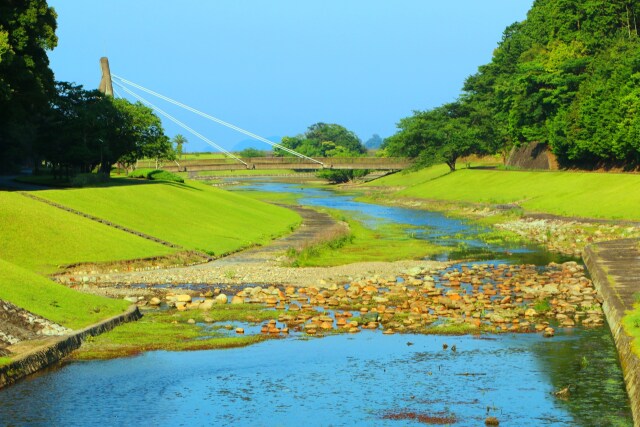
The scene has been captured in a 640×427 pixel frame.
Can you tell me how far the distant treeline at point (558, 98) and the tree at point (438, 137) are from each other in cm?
16

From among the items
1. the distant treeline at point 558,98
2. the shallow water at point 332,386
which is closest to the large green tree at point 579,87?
the distant treeline at point 558,98

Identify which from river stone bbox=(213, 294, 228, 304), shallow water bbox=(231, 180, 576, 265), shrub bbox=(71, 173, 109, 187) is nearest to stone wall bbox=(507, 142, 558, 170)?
shallow water bbox=(231, 180, 576, 265)

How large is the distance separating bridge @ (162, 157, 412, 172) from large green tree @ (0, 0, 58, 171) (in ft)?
295

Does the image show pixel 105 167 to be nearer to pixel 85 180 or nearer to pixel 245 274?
pixel 85 180

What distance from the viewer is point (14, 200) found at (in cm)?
6228

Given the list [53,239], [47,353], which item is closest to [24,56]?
[53,239]

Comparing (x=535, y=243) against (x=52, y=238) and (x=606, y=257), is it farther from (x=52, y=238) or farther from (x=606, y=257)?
(x=52, y=238)

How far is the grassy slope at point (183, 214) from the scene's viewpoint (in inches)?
2712

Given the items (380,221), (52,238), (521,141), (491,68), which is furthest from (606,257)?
(491,68)

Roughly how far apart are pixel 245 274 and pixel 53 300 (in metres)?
16.4

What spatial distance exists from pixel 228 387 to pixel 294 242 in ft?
143

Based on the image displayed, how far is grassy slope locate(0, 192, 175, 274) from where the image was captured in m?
53.8

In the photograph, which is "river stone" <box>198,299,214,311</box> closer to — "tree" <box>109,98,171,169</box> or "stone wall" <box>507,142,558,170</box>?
"tree" <box>109,98,171,169</box>

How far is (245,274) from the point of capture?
5306 cm
